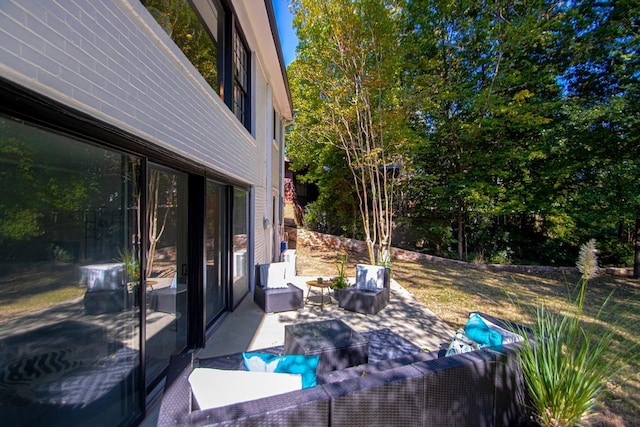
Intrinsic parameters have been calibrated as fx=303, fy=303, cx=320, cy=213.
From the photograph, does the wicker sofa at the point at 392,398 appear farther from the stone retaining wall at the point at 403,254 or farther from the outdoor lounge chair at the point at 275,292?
the stone retaining wall at the point at 403,254

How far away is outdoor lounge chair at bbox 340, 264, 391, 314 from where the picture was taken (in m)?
5.47

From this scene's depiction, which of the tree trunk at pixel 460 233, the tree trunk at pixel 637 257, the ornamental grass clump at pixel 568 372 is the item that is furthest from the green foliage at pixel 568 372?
the tree trunk at pixel 460 233

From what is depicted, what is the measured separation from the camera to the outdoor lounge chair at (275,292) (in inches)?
214

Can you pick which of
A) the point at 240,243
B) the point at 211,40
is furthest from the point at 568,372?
the point at 211,40

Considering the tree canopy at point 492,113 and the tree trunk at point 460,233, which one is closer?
the tree canopy at point 492,113

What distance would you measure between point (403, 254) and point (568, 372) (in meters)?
10.7

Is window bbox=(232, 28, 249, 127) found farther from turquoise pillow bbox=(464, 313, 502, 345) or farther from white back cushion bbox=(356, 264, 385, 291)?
turquoise pillow bbox=(464, 313, 502, 345)

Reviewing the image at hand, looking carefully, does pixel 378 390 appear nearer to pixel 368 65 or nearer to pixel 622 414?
pixel 622 414

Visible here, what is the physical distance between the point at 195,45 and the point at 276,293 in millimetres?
4019

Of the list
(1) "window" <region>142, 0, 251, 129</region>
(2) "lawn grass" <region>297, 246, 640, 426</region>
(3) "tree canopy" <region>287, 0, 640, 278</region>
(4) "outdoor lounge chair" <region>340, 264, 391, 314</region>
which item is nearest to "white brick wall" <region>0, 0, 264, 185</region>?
(1) "window" <region>142, 0, 251, 129</region>

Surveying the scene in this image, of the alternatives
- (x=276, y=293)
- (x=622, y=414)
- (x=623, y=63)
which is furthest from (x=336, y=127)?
(x=623, y=63)

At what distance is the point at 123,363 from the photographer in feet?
7.97

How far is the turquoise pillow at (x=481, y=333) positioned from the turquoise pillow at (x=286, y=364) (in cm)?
149

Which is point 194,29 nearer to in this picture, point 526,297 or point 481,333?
point 481,333
